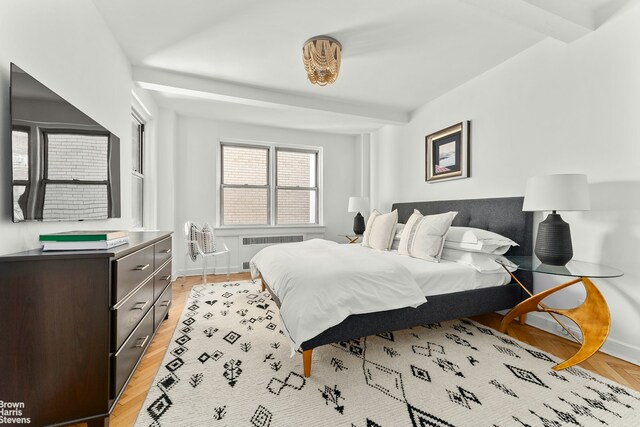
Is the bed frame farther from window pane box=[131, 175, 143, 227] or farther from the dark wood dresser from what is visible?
window pane box=[131, 175, 143, 227]

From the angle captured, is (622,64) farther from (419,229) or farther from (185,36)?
(185,36)

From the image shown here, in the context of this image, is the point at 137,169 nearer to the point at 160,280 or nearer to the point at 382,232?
the point at 160,280

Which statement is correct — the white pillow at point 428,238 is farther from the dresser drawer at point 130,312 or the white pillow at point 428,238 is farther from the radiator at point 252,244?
the radiator at point 252,244

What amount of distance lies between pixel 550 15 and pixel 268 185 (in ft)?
13.7

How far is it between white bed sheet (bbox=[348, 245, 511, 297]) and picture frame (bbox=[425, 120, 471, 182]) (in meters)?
1.34

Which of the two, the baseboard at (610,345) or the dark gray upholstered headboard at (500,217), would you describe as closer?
the baseboard at (610,345)

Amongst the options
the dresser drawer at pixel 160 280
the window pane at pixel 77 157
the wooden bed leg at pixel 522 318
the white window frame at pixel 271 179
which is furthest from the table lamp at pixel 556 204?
the white window frame at pixel 271 179

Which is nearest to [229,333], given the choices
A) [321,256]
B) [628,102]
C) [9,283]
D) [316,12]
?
[321,256]

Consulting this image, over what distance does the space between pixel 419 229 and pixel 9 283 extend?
2.87 meters

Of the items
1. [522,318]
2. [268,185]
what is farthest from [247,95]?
[522,318]

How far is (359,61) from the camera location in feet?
9.29

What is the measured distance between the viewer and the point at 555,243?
204 centimetres

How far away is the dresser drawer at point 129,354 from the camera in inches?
53.0

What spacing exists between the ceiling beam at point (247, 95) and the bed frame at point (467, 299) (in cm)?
173
